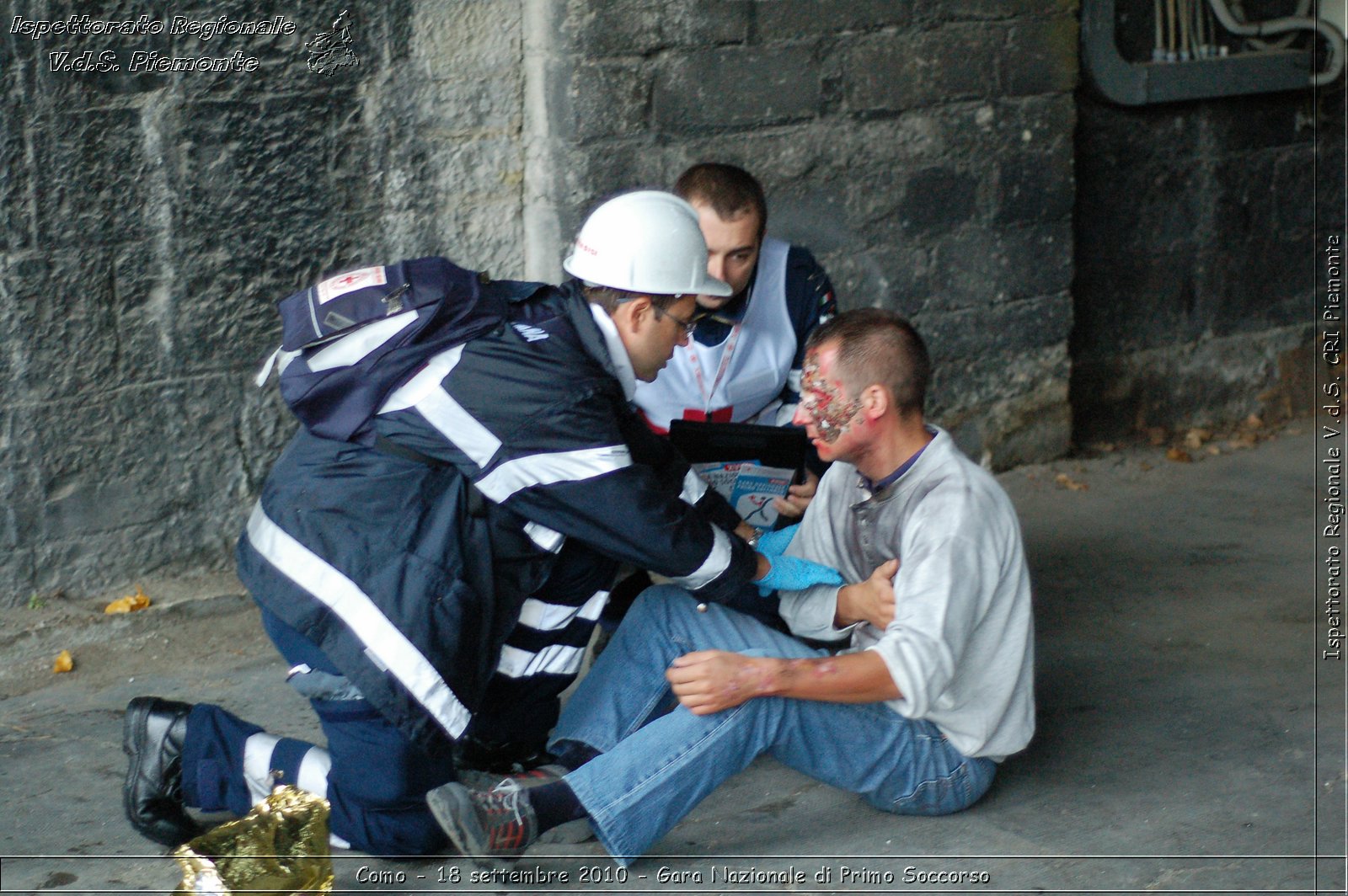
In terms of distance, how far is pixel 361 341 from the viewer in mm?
2717

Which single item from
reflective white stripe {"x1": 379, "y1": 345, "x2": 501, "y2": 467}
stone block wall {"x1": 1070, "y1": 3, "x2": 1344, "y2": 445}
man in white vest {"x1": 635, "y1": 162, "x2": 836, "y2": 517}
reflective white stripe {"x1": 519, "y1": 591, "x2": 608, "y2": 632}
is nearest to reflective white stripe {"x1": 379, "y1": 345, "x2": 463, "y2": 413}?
reflective white stripe {"x1": 379, "y1": 345, "x2": 501, "y2": 467}

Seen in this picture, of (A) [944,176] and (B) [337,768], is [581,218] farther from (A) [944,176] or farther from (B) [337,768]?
(B) [337,768]

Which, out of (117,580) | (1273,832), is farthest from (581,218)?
(1273,832)

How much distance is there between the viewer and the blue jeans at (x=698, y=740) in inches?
104

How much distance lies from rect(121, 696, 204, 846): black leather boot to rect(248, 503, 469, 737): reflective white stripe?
460mm

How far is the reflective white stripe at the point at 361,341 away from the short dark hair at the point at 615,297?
15.1 inches

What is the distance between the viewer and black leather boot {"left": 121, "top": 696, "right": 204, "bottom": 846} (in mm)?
2873

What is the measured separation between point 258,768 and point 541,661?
609 mm

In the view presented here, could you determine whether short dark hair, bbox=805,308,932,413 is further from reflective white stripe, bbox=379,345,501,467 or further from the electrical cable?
the electrical cable

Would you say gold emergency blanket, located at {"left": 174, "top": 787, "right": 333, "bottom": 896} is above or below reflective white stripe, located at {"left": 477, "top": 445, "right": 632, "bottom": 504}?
below

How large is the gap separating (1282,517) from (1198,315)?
47.3 inches

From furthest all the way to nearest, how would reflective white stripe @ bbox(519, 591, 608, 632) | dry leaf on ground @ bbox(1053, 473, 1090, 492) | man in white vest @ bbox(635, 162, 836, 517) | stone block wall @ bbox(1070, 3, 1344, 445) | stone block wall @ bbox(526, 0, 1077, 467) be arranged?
stone block wall @ bbox(1070, 3, 1344, 445), dry leaf on ground @ bbox(1053, 473, 1090, 492), stone block wall @ bbox(526, 0, 1077, 467), man in white vest @ bbox(635, 162, 836, 517), reflective white stripe @ bbox(519, 591, 608, 632)

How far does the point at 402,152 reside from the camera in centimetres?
422

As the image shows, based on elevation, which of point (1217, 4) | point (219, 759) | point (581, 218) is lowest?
point (219, 759)
